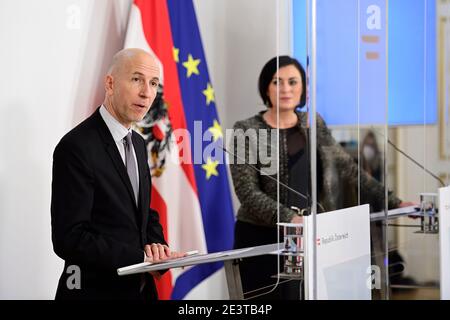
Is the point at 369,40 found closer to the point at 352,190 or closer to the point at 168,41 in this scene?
the point at 352,190

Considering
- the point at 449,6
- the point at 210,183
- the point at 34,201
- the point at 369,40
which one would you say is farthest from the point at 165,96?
the point at 449,6

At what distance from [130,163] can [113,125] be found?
10 centimetres

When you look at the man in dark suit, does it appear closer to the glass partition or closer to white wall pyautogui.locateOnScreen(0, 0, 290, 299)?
white wall pyautogui.locateOnScreen(0, 0, 290, 299)

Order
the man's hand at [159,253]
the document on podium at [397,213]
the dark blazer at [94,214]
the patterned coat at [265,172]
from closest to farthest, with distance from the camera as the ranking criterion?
the dark blazer at [94,214]
the man's hand at [159,253]
the patterned coat at [265,172]
the document on podium at [397,213]

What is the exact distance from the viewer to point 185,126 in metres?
2.35

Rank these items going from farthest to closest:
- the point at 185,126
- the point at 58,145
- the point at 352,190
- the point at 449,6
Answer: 1. the point at 449,6
2. the point at 352,190
3. the point at 185,126
4. the point at 58,145

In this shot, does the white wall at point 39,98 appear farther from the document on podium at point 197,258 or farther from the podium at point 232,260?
the podium at point 232,260

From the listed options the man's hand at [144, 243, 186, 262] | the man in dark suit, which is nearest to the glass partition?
the man's hand at [144, 243, 186, 262]

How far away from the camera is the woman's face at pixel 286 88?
2.47 meters

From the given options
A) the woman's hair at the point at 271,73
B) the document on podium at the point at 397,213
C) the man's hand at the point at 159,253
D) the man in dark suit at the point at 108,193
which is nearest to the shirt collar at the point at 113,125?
the man in dark suit at the point at 108,193

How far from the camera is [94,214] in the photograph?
7.00 ft

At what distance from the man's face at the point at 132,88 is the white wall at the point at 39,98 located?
37 mm

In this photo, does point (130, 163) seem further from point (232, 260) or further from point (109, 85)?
point (232, 260)
